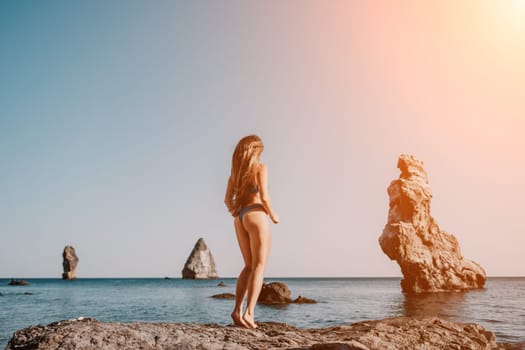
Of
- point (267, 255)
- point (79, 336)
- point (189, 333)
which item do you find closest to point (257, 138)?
point (267, 255)

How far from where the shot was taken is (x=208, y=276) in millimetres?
148750

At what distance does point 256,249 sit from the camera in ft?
20.0

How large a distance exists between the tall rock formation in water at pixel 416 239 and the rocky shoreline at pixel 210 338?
150 feet

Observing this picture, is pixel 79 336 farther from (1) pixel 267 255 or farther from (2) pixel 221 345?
(1) pixel 267 255

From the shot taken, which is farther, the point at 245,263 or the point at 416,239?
the point at 416,239

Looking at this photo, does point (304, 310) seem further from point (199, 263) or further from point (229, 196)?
point (199, 263)

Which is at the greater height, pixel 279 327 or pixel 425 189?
pixel 425 189

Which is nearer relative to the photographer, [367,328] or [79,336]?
[79,336]

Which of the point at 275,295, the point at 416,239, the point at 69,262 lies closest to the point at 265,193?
the point at 275,295

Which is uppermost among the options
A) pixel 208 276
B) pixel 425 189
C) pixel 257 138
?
pixel 425 189

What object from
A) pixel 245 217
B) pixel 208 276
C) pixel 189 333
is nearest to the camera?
pixel 189 333

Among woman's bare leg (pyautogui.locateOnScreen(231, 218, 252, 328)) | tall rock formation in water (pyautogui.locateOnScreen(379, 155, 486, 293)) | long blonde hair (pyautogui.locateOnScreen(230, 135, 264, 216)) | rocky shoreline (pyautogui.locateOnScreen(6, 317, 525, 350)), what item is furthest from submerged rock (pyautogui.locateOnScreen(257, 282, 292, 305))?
long blonde hair (pyautogui.locateOnScreen(230, 135, 264, 216))

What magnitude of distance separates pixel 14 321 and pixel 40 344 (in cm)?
2413

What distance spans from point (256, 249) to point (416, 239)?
49.6 metres
